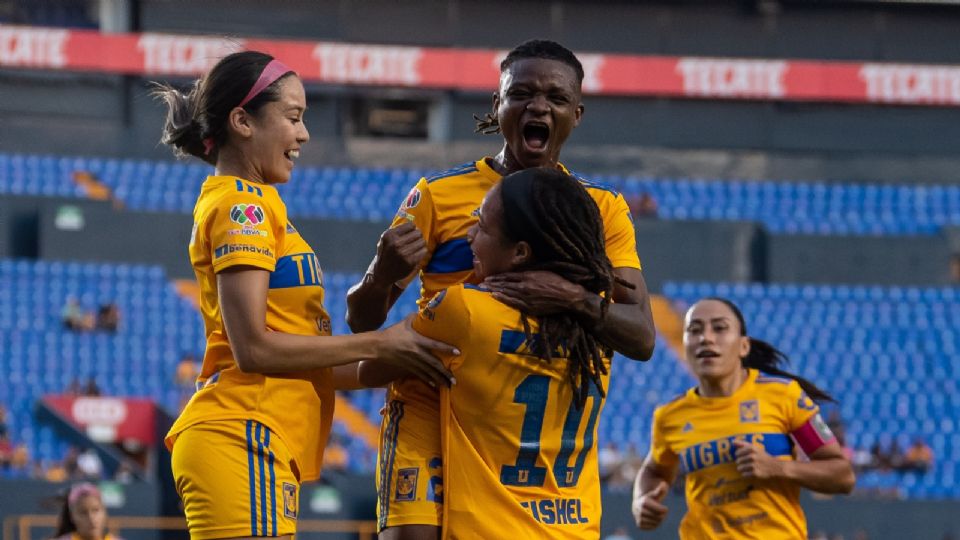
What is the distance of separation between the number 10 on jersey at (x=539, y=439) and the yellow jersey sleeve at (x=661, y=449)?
2691 mm

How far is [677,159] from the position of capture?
24.6m

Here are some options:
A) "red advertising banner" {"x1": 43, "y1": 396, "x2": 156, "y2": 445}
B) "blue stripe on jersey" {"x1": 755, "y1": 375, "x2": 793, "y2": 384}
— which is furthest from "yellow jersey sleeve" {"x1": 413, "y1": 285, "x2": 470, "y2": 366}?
"red advertising banner" {"x1": 43, "y1": 396, "x2": 156, "y2": 445}

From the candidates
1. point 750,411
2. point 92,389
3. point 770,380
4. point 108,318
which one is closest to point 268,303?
point 750,411

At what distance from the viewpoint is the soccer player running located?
13.1 feet

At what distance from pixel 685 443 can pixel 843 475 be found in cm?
70

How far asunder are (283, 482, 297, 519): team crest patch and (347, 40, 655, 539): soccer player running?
0.27 meters

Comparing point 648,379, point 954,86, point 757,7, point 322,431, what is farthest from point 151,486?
point 954,86

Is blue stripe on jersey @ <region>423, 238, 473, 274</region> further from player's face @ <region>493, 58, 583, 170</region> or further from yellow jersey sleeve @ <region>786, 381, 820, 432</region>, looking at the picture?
yellow jersey sleeve @ <region>786, 381, 820, 432</region>

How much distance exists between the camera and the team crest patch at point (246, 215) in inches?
154

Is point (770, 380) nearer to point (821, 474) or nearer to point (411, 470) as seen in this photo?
point (821, 474)

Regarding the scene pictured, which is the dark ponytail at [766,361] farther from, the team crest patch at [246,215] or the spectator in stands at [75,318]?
the spectator in stands at [75,318]

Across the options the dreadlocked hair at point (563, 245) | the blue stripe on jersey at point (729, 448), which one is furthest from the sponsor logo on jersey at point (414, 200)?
the blue stripe on jersey at point (729, 448)

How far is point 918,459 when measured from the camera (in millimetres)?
19000

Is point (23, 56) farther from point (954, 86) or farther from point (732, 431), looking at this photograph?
point (732, 431)
